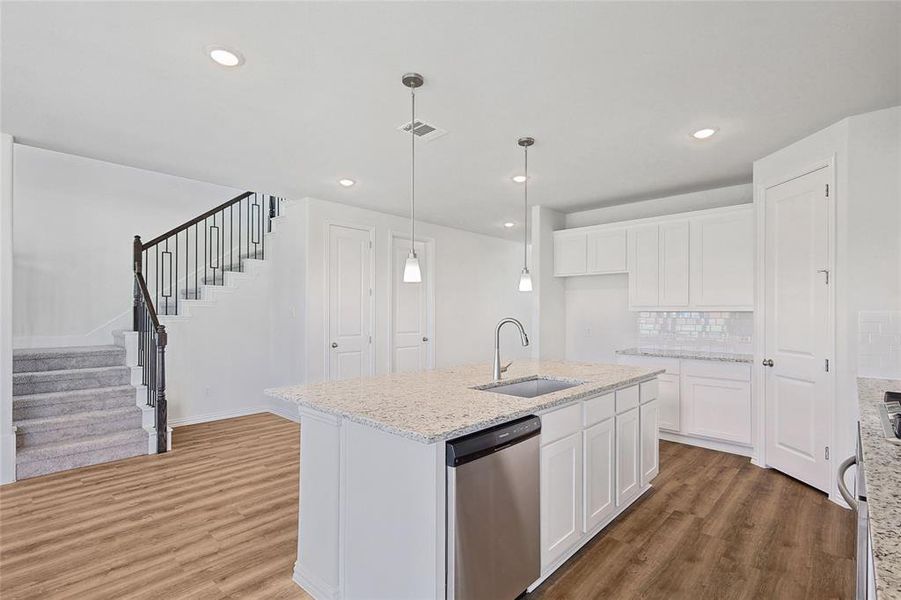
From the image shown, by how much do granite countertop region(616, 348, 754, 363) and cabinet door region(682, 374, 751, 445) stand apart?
19 cm

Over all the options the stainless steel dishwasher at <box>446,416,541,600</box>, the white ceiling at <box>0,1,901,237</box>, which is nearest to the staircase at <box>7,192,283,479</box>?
the white ceiling at <box>0,1,901,237</box>

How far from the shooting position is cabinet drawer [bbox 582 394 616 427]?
250cm

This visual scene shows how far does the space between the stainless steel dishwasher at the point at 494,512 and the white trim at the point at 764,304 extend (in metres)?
2.38

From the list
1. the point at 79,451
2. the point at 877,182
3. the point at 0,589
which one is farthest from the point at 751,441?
the point at 79,451

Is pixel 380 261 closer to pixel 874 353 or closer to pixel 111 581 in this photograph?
pixel 111 581

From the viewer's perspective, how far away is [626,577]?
2.26m

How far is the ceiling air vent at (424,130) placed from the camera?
308cm

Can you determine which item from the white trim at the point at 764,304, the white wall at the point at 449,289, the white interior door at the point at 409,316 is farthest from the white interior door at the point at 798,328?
the white interior door at the point at 409,316

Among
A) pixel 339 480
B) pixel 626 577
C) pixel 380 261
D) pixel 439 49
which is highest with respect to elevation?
pixel 439 49

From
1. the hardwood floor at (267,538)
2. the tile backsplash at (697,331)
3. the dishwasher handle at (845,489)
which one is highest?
the tile backsplash at (697,331)

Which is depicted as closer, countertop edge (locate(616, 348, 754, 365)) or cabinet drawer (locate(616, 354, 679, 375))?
countertop edge (locate(616, 348, 754, 365))

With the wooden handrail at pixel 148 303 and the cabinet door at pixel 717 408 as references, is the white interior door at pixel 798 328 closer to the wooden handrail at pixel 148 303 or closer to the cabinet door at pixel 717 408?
the cabinet door at pixel 717 408

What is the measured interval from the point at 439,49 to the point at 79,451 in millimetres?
4153

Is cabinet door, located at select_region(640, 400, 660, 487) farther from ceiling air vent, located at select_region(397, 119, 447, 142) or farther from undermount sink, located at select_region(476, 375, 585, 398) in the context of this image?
ceiling air vent, located at select_region(397, 119, 447, 142)
